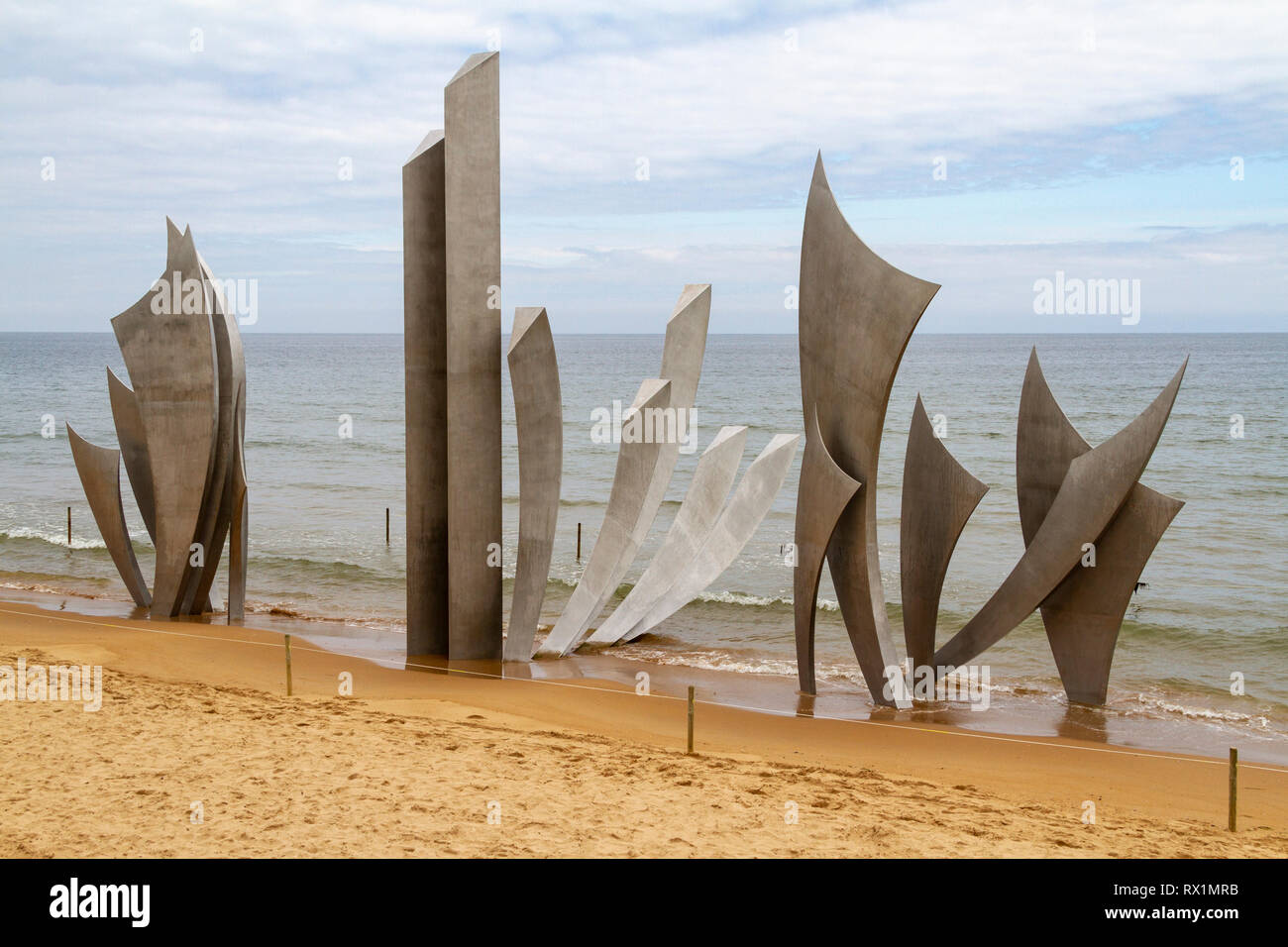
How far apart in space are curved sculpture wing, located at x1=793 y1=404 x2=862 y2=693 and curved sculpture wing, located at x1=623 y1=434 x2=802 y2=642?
8.64 feet

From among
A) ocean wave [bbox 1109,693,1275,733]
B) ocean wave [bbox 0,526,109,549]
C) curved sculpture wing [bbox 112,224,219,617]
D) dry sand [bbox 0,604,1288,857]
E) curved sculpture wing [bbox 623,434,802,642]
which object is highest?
curved sculpture wing [bbox 112,224,219,617]

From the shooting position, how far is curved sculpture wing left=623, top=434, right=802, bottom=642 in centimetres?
1326

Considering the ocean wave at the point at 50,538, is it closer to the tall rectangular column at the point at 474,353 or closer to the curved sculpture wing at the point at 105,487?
the curved sculpture wing at the point at 105,487

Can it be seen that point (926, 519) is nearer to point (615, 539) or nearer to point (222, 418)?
point (615, 539)

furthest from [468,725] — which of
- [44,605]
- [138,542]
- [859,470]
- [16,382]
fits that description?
[16,382]

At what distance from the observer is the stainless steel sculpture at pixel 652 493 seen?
12.7 m

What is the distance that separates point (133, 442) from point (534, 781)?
8823 mm

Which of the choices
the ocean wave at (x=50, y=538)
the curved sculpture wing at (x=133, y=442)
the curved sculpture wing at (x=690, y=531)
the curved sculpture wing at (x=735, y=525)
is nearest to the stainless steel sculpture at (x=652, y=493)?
the curved sculpture wing at (x=690, y=531)

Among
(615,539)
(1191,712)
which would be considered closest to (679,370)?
(615,539)

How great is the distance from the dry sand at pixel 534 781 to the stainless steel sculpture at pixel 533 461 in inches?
40.2

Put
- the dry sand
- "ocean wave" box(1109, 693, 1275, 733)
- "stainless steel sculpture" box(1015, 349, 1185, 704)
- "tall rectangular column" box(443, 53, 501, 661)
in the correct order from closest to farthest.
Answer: the dry sand < "stainless steel sculpture" box(1015, 349, 1185, 704) < "tall rectangular column" box(443, 53, 501, 661) < "ocean wave" box(1109, 693, 1275, 733)

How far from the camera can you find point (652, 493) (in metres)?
13.2

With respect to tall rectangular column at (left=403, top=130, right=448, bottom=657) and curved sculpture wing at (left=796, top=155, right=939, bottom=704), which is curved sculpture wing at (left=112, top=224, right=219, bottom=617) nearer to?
tall rectangular column at (left=403, top=130, right=448, bottom=657)

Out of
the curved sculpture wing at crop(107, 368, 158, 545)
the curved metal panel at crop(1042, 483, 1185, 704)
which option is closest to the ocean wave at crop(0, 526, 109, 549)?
the curved sculpture wing at crop(107, 368, 158, 545)
